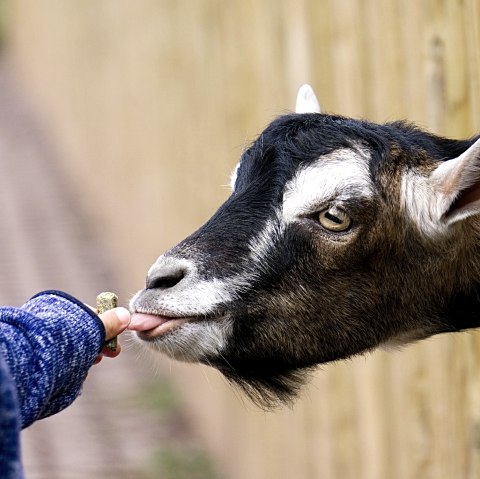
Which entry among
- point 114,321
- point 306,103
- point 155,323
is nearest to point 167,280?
point 155,323

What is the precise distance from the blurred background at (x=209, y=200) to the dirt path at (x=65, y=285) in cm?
2

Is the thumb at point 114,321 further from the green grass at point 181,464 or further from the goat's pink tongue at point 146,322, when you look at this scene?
the green grass at point 181,464

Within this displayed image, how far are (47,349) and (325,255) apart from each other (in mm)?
995

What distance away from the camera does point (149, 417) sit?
820 centimetres

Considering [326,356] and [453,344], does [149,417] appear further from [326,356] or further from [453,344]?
[326,356]

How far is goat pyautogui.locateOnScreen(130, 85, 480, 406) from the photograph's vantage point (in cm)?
312

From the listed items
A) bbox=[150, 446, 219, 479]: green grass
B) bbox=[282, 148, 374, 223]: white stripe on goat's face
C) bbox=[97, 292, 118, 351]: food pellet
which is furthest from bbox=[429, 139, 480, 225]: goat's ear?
bbox=[150, 446, 219, 479]: green grass

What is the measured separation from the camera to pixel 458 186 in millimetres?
3105

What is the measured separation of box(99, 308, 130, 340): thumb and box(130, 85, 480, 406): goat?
0.80 feet

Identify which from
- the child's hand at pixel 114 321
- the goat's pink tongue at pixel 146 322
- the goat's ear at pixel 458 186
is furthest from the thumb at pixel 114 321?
the goat's ear at pixel 458 186

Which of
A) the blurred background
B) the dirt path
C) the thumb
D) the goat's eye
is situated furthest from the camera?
the dirt path

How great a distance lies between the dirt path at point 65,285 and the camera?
7.38m

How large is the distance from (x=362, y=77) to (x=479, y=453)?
1637mm

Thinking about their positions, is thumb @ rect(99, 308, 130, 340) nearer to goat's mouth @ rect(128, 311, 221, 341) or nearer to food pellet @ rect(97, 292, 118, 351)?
food pellet @ rect(97, 292, 118, 351)
